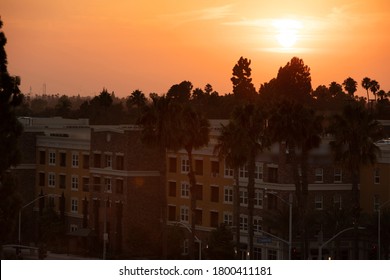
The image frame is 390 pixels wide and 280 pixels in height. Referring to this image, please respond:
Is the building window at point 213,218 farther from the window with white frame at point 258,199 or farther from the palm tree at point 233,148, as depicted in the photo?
the palm tree at point 233,148

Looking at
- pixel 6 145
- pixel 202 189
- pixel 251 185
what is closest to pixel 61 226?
pixel 202 189

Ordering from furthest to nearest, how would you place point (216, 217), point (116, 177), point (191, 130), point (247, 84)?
1. point (247, 84)
2. point (116, 177)
3. point (216, 217)
4. point (191, 130)

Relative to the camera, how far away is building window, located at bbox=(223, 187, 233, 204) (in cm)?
7925

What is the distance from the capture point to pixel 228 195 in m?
Result: 79.5

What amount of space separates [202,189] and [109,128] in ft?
30.8

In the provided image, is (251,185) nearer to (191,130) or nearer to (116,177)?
(191,130)

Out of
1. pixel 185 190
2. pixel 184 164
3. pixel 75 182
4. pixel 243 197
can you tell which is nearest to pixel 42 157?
pixel 75 182

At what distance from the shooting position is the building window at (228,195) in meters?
79.2

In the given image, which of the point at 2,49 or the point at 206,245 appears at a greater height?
the point at 2,49

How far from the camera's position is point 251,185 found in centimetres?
6800

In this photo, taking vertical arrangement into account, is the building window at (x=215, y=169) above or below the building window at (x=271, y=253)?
above

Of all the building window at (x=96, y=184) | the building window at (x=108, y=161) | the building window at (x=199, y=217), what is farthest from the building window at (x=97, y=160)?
the building window at (x=199, y=217)

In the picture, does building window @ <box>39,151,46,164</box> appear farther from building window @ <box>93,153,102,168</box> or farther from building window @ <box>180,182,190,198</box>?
building window @ <box>180,182,190,198</box>
